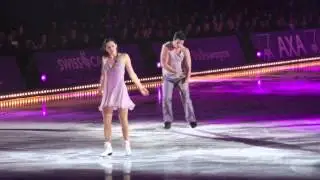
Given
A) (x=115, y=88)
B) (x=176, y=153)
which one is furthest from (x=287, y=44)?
(x=115, y=88)

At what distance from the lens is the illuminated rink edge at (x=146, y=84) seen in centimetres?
2152

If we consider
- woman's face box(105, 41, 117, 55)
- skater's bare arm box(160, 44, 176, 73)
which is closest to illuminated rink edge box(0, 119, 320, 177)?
skater's bare arm box(160, 44, 176, 73)

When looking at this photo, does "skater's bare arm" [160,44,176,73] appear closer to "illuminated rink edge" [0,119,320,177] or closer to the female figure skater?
"illuminated rink edge" [0,119,320,177]

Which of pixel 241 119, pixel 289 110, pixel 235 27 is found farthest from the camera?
pixel 235 27

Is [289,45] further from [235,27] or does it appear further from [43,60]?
[43,60]

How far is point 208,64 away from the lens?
30172 mm

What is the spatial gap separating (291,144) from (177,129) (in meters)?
3.08

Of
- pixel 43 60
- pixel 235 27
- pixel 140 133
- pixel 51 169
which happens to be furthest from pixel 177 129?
pixel 235 27

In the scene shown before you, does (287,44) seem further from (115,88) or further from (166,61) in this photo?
(115,88)

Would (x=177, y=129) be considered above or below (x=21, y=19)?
below

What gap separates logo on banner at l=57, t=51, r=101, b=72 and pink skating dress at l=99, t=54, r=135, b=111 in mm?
13227

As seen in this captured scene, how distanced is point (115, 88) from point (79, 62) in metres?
13.9

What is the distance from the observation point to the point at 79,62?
25375 millimetres

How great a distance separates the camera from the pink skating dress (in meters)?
11.6
